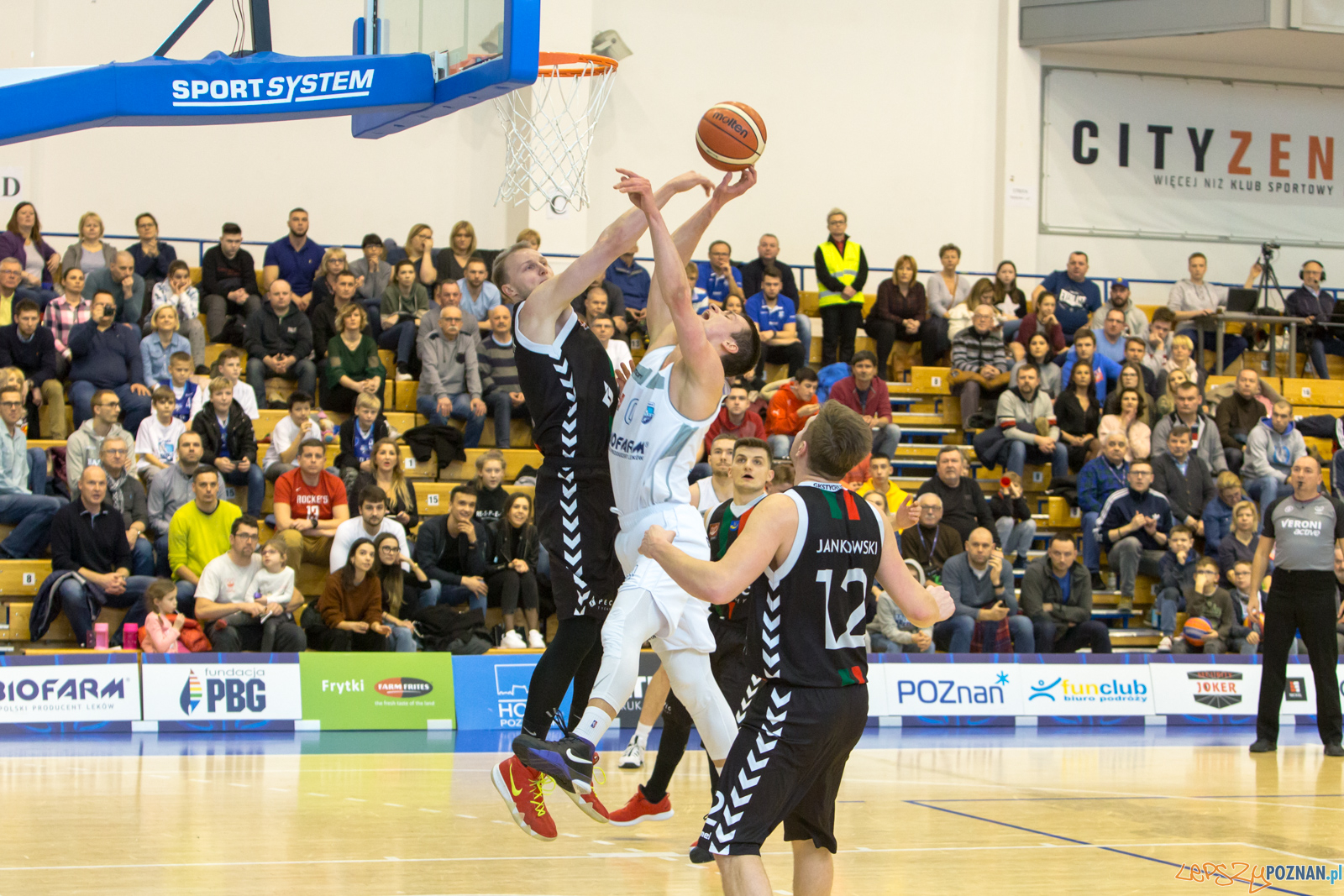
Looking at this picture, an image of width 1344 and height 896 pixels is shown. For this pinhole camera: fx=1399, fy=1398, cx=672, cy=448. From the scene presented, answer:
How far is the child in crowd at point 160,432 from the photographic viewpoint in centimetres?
1285

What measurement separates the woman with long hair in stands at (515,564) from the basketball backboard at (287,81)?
270 inches

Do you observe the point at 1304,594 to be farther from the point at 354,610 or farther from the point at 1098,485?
the point at 354,610

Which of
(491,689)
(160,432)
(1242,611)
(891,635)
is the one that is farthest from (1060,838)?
(160,432)

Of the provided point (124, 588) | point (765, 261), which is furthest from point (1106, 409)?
point (124, 588)

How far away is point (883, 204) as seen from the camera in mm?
19812

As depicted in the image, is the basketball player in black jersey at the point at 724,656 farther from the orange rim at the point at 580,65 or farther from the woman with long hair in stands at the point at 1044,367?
the woman with long hair in stands at the point at 1044,367

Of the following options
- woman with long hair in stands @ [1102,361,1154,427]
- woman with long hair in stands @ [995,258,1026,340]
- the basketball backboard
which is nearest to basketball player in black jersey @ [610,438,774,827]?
the basketball backboard

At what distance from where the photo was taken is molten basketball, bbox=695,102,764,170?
5.95m

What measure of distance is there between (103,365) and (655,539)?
1071 cm

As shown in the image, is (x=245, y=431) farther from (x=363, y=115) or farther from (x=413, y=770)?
(x=363, y=115)

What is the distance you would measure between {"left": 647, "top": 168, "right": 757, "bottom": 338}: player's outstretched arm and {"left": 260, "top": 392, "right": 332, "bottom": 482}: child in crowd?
7.45 metres

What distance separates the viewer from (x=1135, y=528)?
14539 mm

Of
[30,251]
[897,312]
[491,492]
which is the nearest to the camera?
[491,492]

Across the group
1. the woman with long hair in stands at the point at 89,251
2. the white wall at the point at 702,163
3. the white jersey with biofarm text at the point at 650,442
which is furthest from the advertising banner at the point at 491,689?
the white wall at the point at 702,163
